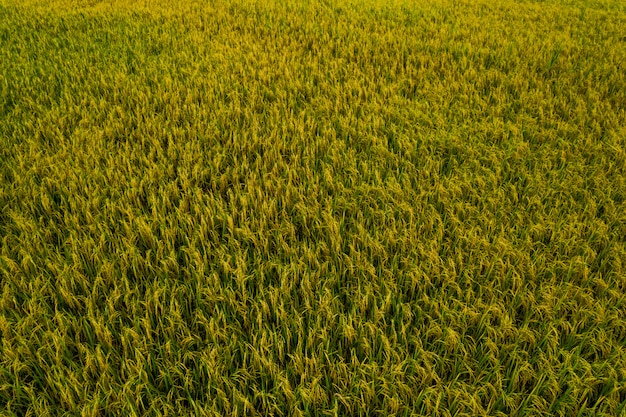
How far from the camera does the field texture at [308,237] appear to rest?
1318 millimetres

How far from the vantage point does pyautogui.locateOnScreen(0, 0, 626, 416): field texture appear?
132 centimetres

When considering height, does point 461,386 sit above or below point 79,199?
below

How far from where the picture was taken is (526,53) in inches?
167

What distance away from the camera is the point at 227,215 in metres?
1.93

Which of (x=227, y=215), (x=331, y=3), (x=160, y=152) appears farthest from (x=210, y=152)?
(x=331, y=3)

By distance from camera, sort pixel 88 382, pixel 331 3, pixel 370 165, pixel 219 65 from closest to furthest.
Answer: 1. pixel 88 382
2. pixel 370 165
3. pixel 219 65
4. pixel 331 3

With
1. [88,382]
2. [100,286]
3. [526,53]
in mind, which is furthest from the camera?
[526,53]

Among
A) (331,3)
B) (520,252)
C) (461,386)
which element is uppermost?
(331,3)

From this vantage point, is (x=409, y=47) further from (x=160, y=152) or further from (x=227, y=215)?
(x=227, y=215)

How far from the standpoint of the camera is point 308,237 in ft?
6.24

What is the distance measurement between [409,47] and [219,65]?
187cm

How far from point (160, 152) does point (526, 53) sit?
351cm

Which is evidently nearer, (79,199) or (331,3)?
(79,199)

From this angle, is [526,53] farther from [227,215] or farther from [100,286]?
[100,286]
